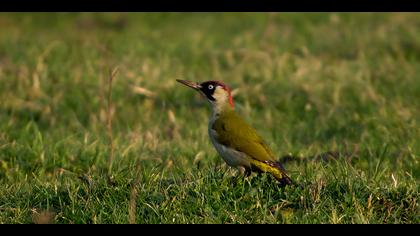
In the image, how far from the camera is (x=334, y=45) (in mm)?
11844

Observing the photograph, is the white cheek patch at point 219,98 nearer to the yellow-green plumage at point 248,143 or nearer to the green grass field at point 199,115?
the yellow-green plumage at point 248,143

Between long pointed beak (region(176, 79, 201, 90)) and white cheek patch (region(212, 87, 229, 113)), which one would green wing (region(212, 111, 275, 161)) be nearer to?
white cheek patch (region(212, 87, 229, 113))

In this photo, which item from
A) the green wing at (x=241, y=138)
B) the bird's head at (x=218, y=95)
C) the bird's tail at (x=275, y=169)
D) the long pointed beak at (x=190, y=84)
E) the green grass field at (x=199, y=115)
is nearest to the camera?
the green grass field at (x=199, y=115)

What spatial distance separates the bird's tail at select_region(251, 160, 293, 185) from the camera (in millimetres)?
5742

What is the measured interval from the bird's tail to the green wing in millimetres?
37

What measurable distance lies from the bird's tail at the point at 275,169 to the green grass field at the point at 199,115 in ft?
0.28

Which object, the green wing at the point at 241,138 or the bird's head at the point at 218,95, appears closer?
the green wing at the point at 241,138

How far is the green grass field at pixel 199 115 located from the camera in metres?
5.48

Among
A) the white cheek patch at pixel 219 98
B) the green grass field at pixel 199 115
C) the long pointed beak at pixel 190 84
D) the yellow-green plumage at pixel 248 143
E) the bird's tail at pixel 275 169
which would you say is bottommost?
the green grass field at pixel 199 115

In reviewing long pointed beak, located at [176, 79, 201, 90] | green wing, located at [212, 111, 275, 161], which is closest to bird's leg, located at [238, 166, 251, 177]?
green wing, located at [212, 111, 275, 161]

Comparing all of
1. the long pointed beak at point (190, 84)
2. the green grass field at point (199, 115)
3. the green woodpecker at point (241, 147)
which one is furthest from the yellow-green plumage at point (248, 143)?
the long pointed beak at point (190, 84)

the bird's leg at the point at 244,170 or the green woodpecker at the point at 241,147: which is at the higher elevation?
the green woodpecker at the point at 241,147

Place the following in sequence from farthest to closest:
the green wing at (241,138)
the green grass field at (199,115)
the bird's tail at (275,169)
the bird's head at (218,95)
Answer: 1. the bird's head at (218,95)
2. the green wing at (241,138)
3. the bird's tail at (275,169)
4. the green grass field at (199,115)

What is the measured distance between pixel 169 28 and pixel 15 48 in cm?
286
